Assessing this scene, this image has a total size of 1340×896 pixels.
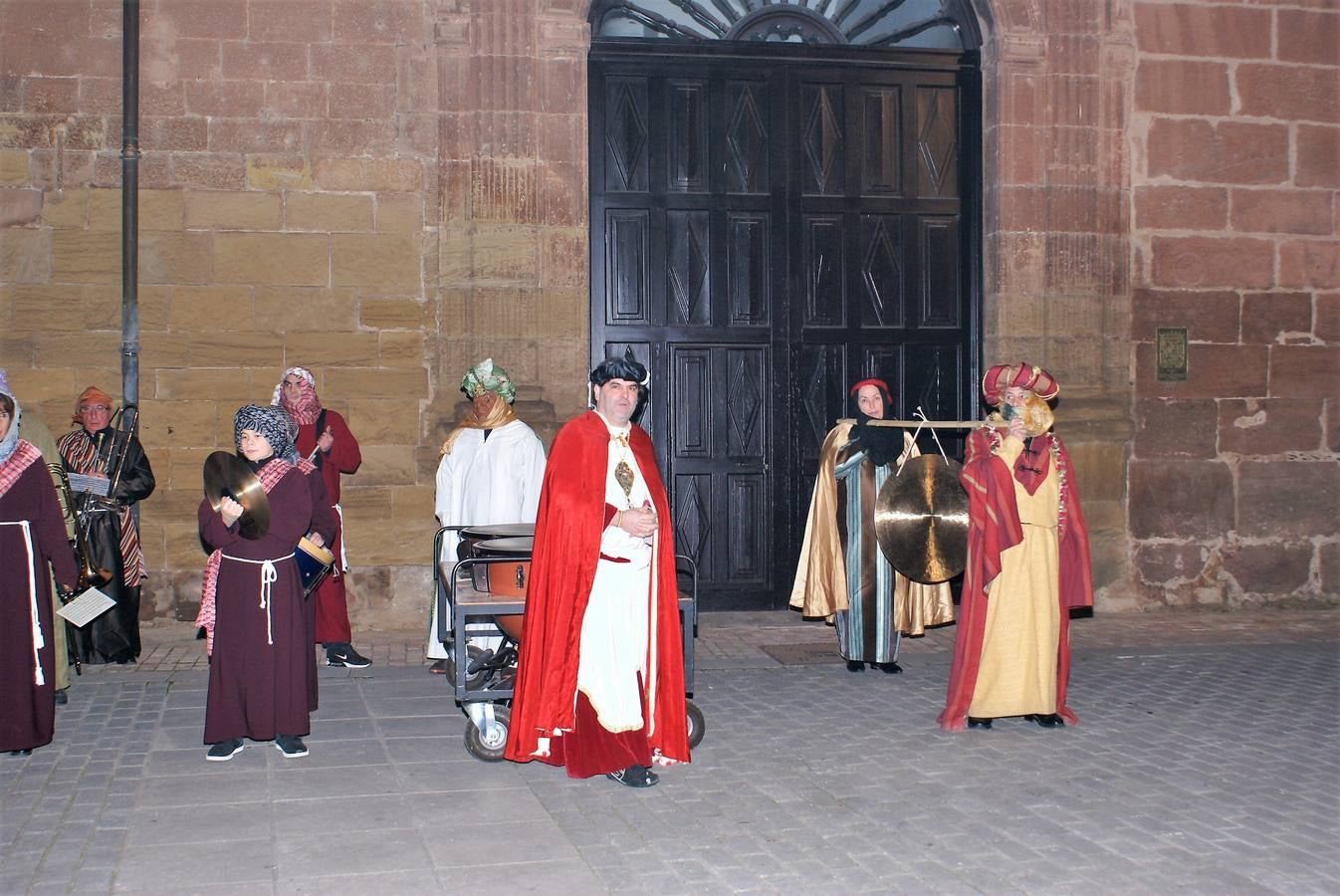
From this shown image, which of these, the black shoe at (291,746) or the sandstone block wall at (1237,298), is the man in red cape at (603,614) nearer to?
the black shoe at (291,746)

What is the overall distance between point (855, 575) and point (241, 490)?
3.85 meters

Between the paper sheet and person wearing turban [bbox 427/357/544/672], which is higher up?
person wearing turban [bbox 427/357/544/672]

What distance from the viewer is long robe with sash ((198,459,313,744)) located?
6.23m

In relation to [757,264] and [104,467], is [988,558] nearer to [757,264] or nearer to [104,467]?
[757,264]

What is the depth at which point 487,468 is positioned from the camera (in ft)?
27.5

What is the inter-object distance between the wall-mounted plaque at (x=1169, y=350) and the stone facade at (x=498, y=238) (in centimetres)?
10

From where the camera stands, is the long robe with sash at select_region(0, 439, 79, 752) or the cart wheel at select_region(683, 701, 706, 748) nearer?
the long robe with sash at select_region(0, 439, 79, 752)

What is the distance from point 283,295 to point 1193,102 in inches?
282

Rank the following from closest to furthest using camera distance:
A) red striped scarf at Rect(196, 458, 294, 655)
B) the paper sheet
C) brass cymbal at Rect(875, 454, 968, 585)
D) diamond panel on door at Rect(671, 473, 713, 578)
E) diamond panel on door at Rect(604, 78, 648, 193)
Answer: red striped scarf at Rect(196, 458, 294, 655) < the paper sheet < brass cymbal at Rect(875, 454, 968, 585) < diamond panel on door at Rect(604, 78, 648, 193) < diamond panel on door at Rect(671, 473, 713, 578)

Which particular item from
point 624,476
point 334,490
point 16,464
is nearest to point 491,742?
point 624,476

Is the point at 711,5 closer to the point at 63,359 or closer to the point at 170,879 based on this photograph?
the point at 63,359

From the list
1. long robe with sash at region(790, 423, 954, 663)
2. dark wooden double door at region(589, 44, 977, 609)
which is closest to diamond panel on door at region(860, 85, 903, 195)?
dark wooden double door at region(589, 44, 977, 609)

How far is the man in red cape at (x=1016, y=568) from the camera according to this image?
6.87 metres

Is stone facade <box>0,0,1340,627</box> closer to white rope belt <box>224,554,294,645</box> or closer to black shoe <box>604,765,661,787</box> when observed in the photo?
white rope belt <box>224,554,294,645</box>
